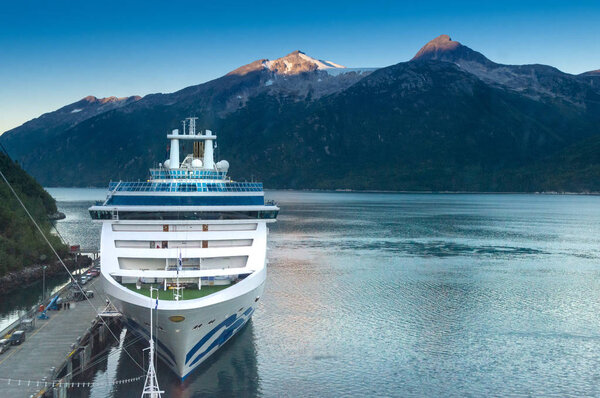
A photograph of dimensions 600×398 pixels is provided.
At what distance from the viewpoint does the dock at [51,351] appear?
1198 inches

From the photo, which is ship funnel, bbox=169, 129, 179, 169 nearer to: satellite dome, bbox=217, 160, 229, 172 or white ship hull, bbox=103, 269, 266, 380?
satellite dome, bbox=217, 160, 229, 172

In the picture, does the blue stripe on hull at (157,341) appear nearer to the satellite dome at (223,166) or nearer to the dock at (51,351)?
the dock at (51,351)

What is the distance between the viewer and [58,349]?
35844 millimetres

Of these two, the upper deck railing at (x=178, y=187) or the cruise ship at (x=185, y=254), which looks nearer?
the cruise ship at (x=185, y=254)

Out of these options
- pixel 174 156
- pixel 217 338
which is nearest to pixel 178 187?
pixel 174 156

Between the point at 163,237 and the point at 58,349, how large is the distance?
28.9ft

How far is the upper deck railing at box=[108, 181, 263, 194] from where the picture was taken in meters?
38.8

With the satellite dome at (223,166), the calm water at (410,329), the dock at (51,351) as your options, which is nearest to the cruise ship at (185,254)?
the calm water at (410,329)

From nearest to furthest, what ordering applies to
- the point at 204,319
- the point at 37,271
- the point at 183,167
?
the point at 204,319, the point at 183,167, the point at 37,271

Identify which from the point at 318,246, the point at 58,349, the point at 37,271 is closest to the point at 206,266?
the point at 58,349

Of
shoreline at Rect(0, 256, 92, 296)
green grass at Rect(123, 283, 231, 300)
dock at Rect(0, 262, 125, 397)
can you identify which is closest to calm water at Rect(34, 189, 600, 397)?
dock at Rect(0, 262, 125, 397)

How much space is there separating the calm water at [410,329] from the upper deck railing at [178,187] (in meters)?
10.2

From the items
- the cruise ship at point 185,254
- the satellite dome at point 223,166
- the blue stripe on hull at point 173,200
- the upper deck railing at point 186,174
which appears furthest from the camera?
the satellite dome at point 223,166

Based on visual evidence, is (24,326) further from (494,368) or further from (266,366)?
(494,368)
